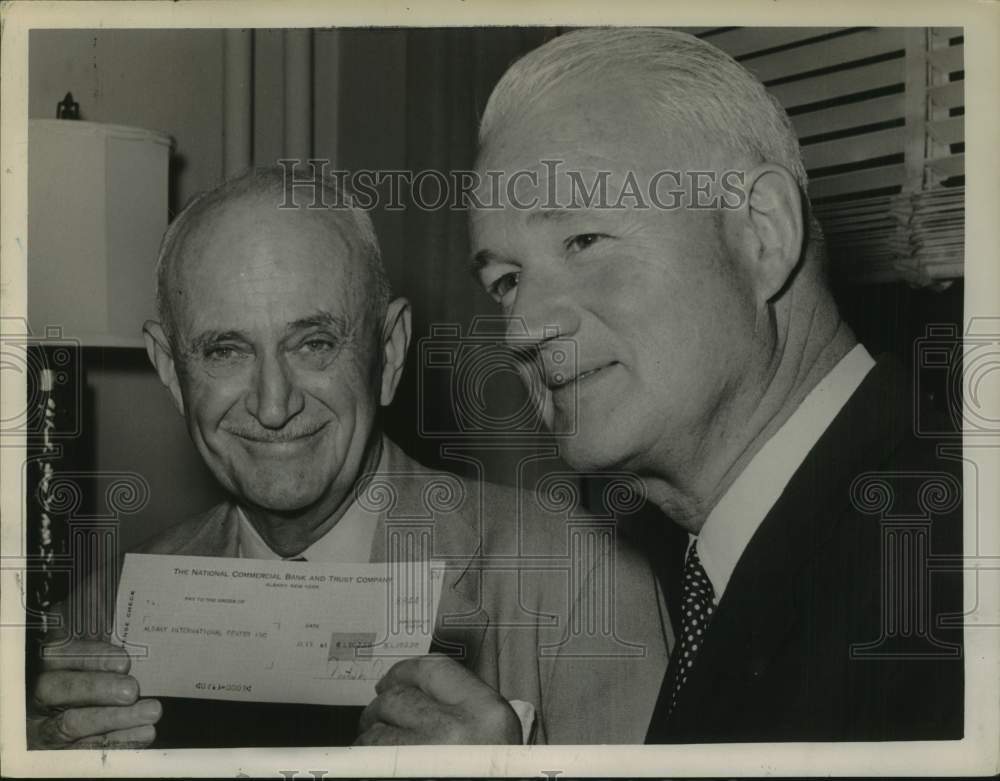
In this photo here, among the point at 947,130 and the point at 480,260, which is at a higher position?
the point at 947,130

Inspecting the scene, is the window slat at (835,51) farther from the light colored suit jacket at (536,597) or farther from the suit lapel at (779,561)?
the light colored suit jacket at (536,597)

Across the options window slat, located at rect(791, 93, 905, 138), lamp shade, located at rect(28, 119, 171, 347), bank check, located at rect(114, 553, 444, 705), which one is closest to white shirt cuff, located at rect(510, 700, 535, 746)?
bank check, located at rect(114, 553, 444, 705)

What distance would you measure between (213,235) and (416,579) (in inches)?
19.5

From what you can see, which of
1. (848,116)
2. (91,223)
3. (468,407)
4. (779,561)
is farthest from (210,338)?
→ (848,116)

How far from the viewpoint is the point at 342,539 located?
1531 millimetres

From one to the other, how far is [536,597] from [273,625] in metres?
0.33

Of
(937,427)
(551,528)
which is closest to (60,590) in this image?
(551,528)

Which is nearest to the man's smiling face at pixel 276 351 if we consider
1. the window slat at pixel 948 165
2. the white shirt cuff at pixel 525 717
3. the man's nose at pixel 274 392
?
the man's nose at pixel 274 392

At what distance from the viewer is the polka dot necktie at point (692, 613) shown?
149 centimetres

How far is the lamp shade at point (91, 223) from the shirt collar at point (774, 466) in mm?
759

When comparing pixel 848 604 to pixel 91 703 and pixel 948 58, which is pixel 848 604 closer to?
pixel 948 58

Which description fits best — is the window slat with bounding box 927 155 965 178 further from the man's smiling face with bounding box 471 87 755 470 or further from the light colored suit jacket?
the light colored suit jacket

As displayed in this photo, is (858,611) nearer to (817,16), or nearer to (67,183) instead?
(817,16)

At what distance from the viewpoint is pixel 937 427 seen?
5.04 ft
